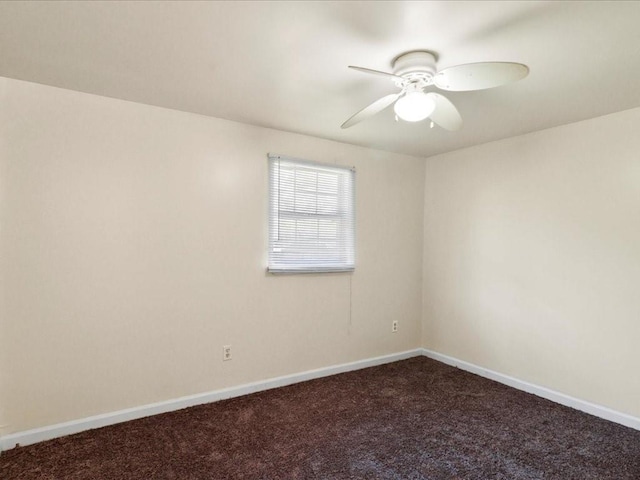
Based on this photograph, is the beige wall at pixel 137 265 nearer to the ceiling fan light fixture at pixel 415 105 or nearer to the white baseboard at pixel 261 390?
the white baseboard at pixel 261 390

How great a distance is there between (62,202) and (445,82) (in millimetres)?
2484

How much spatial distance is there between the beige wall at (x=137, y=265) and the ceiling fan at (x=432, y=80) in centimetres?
141

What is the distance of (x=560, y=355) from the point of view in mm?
3055

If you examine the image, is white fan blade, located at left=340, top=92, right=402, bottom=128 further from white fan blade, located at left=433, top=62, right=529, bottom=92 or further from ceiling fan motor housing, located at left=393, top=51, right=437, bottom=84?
white fan blade, located at left=433, top=62, right=529, bottom=92

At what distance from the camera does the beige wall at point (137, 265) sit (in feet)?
7.64

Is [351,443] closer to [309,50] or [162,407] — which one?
[162,407]

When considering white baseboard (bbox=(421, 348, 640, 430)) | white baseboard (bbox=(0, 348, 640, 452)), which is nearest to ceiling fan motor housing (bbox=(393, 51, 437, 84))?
white baseboard (bbox=(0, 348, 640, 452))

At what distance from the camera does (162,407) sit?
277 cm

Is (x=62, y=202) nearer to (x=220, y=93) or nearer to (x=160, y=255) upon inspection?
(x=160, y=255)

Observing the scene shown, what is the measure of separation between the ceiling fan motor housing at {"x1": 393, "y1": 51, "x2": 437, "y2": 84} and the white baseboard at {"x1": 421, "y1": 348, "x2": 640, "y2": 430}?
9.16ft

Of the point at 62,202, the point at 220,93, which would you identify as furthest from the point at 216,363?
the point at 220,93

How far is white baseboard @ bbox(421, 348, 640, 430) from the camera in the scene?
2.69m

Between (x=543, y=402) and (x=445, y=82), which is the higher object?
(x=445, y=82)

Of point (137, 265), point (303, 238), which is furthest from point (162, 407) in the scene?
point (303, 238)
